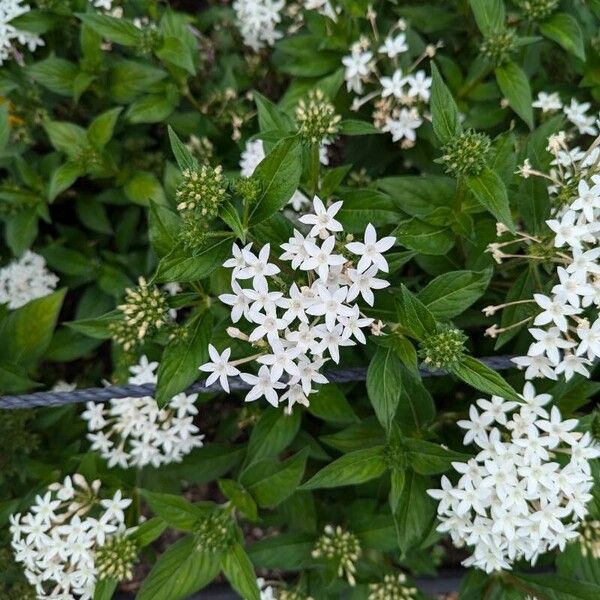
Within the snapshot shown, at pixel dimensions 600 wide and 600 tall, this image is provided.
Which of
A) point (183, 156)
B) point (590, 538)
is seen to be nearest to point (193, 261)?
point (183, 156)

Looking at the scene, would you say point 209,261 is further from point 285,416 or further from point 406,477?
point 406,477

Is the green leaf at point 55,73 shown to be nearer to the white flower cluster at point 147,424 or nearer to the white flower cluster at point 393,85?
the white flower cluster at point 393,85

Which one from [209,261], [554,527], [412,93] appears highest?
[412,93]

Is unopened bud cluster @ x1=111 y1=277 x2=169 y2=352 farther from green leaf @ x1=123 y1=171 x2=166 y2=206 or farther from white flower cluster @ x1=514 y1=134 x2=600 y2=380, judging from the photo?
white flower cluster @ x1=514 y1=134 x2=600 y2=380

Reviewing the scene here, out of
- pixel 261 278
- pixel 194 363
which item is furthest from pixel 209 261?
pixel 194 363

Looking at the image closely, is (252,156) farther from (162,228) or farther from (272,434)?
(272,434)

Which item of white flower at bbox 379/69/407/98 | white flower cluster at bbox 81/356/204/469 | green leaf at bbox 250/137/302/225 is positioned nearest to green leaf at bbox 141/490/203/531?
white flower cluster at bbox 81/356/204/469

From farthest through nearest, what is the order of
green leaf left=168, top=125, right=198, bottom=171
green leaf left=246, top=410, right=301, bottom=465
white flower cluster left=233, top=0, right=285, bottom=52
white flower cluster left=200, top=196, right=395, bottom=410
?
white flower cluster left=233, top=0, right=285, bottom=52 → green leaf left=246, top=410, right=301, bottom=465 → green leaf left=168, top=125, right=198, bottom=171 → white flower cluster left=200, top=196, right=395, bottom=410
